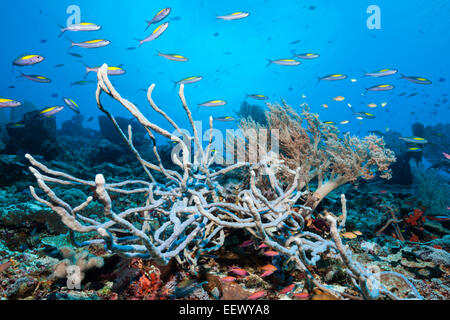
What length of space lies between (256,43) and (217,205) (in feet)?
254

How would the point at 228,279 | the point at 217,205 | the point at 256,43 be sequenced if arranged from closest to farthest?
the point at 217,205 → the point at 228,279 → the point at 256,43

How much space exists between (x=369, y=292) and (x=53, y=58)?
120 metres

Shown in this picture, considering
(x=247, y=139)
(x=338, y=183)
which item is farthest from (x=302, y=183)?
(x=247, y=139)

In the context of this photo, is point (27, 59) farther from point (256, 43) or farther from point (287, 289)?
point (256, 43)

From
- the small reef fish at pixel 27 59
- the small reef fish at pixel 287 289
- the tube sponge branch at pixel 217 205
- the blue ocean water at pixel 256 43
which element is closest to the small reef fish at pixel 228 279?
the tube sponge branch at pixel 217 205

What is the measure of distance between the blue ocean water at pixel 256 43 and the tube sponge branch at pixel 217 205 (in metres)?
38.9

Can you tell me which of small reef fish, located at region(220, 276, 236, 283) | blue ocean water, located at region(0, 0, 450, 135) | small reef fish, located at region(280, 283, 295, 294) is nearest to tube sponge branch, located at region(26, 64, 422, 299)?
small reef fish, located at region(280, 283, 295, 294)

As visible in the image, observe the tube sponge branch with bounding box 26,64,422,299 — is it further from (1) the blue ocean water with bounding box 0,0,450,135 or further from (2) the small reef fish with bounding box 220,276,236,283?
(1) the blue ocean water with bounding box 0,0,450,135

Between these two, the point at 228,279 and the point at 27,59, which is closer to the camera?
the point at 228,279

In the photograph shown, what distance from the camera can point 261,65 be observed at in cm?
8188

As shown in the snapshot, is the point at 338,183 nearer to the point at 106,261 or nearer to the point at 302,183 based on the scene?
the point at 302,183

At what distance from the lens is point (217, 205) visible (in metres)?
2.07

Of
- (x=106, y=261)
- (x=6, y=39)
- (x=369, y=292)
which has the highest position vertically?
(x=6, y=39)

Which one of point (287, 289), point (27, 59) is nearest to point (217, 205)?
point (287, 289)
